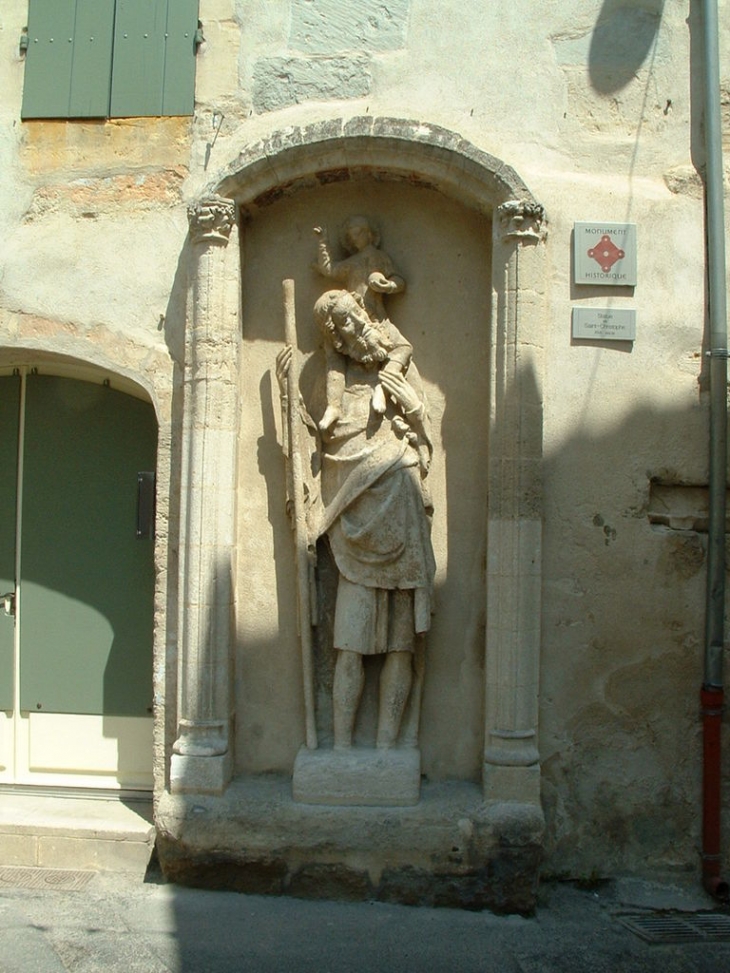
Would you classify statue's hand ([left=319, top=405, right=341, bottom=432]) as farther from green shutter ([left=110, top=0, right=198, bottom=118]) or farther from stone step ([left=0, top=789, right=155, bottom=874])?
stone step ([left=0, top=789, right=155, bottom=874])

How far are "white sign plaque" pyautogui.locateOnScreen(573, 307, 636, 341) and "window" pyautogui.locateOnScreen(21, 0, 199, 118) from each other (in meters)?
2.03

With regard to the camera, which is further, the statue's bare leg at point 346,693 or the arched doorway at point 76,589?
the arched doorway at point 76,589

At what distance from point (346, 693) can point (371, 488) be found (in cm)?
88

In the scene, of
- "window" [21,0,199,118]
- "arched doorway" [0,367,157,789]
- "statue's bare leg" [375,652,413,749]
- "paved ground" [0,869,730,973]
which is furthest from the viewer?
"arched doorway" [0,367,157,789]

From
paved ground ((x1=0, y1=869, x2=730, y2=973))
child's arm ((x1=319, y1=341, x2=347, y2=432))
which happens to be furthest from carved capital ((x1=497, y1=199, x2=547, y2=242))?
paved ground ((x1=0, y1=869, x2=730, y2=973))

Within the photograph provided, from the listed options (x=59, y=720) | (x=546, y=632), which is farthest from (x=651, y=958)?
(x=59, y=720)

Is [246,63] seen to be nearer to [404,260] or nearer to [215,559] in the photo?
[404,260]

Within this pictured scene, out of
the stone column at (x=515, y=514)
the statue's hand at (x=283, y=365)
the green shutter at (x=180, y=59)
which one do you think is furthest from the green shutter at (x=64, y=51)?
the stone column at (x=515, y=514)

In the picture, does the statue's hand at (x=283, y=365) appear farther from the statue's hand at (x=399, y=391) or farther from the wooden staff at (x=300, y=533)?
the statue's hand at (x=399, y=391)

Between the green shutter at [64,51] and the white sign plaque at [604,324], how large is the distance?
241 cm

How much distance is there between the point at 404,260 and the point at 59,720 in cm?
274

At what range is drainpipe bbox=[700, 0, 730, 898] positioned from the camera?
12.9 feet

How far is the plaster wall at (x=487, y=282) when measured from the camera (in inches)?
158

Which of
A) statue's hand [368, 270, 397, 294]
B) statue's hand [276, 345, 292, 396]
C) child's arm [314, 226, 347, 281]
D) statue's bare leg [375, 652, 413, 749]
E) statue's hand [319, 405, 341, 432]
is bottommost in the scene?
statue's bare leg [375, 652, 413, 749]
